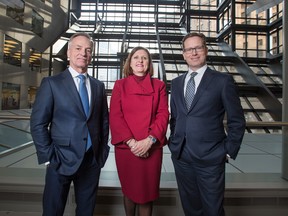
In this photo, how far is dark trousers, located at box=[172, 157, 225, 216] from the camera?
171 centimetres

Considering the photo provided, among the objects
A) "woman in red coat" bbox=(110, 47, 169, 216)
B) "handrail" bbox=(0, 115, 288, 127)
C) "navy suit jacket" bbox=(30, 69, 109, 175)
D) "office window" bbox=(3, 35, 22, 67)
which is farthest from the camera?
"office window" bbox=(3, 35, 22, 67)

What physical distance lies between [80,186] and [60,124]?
21.5 inches

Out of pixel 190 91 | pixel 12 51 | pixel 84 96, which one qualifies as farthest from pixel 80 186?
pixel 12 51

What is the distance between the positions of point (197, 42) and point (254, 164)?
8.77 ft

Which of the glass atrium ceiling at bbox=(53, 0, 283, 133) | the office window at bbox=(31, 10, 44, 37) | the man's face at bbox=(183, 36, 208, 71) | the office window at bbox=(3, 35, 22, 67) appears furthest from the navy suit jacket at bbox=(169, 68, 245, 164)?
the office window at bbox=(31, 10, 44, 37)

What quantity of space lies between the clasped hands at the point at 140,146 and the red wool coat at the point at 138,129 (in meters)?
0.07

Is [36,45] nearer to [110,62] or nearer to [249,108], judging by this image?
[110,62]

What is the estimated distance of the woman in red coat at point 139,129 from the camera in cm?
187

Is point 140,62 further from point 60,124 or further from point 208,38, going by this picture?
point 208,38

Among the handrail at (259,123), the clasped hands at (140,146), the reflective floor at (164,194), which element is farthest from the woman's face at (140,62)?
the handrail at (259,123)

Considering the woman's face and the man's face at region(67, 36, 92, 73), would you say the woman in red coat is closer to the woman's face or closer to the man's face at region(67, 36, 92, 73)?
the woman's face

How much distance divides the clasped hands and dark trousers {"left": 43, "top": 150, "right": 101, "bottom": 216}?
33 centimetres

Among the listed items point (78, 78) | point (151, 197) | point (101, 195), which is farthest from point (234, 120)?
point (101, 195)

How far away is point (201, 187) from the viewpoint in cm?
176
